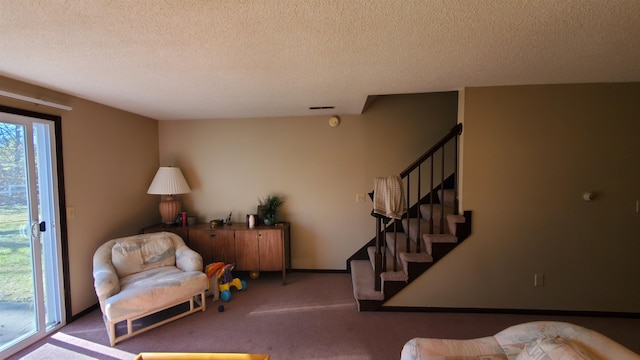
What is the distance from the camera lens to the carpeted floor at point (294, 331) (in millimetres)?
2105

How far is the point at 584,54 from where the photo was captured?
5.75ft

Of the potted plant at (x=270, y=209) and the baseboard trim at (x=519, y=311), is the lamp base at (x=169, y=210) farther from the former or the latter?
the baseboard trim at (x=519, y=311)

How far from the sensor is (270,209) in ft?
11.5

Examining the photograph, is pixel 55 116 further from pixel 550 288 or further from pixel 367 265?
pixel 550 288

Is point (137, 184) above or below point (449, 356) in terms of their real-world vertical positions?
above

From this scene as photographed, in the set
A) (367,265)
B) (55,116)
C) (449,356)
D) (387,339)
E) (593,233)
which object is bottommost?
(387,339)

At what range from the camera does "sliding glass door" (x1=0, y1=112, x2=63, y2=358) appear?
6.82 feet

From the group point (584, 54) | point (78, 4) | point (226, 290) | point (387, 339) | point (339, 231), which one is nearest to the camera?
point (78, 4)

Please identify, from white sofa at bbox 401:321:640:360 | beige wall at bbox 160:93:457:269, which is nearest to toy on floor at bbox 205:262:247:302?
beige wall at bbox 160:93:457:269

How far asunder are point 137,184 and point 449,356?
370cm

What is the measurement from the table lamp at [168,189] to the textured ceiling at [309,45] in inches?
42.3

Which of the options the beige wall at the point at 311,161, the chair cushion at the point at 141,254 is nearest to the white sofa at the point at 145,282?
the chair cushion at the point at 141,254

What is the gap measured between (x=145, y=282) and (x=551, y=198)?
3.90m

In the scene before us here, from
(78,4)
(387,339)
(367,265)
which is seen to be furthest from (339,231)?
(78,4)
